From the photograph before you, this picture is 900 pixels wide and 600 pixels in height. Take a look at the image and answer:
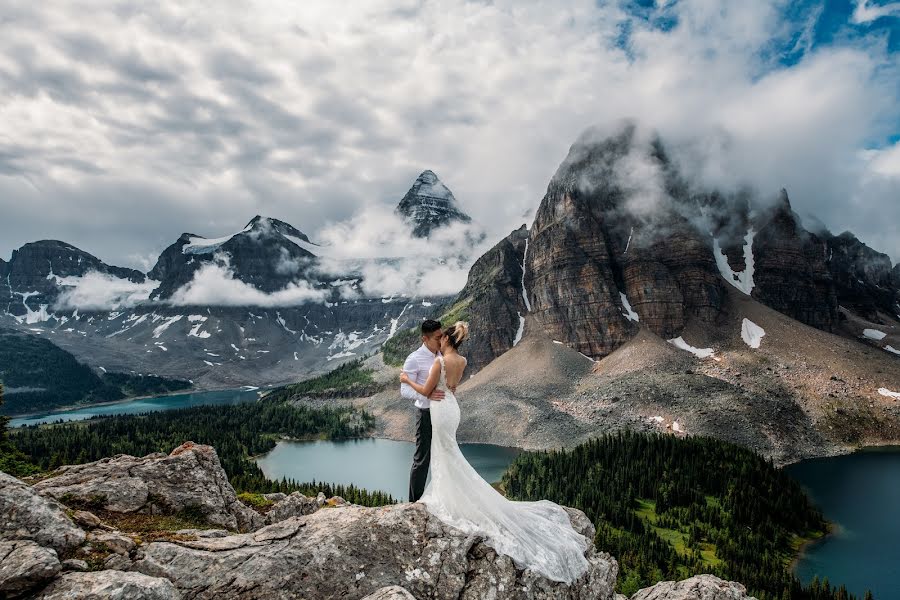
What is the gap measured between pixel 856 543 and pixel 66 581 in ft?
255

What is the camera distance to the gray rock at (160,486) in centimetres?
1466

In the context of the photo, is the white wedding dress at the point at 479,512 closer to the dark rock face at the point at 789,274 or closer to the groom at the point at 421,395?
the groom at the point at 421,395

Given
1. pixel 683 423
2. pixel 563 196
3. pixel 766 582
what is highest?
pixel 563 196

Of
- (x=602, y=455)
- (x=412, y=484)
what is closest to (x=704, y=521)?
(x=602, y=455)

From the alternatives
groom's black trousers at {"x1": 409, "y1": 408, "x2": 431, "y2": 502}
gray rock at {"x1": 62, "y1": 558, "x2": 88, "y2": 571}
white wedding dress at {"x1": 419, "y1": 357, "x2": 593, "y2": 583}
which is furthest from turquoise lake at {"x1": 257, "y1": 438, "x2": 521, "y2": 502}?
gray rock at {"x1": 62, "y1": 558, "x2": 88, "y2": 571}

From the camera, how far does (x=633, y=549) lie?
2108 inches

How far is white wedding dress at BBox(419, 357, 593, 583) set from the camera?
11.6m

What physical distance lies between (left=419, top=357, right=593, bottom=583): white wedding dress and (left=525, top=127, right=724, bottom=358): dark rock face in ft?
468

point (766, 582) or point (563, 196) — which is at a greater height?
point (563, 196)

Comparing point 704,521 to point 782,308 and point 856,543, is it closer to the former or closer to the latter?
point 856,543

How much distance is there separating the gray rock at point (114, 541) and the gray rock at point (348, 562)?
0.93 feet

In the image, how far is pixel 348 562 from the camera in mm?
10859

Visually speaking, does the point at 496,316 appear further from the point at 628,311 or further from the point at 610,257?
the point at 628,311

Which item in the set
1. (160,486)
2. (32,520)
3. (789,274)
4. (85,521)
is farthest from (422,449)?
(789,274)
